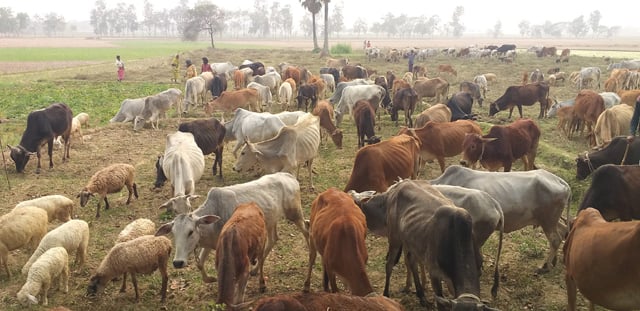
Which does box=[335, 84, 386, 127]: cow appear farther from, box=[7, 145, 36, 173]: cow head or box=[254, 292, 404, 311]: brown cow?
box=[254, 292, 404, 311]: brown cow

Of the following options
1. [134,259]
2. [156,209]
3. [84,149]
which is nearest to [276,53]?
[84,149]

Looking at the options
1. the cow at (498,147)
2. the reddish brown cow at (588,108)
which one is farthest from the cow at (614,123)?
the cow at (498,147)

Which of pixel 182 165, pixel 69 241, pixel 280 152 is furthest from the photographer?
pixel 280 152

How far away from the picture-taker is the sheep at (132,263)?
22.5 ft

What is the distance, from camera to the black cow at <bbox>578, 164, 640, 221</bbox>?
734cm

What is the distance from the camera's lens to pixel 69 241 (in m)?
7.57

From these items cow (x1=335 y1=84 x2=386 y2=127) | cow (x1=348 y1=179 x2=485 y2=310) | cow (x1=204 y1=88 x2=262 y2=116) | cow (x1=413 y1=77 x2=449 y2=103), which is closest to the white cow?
cow (x1=348 y1=179 x2=485 y2=310)

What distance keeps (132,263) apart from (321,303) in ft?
11.8

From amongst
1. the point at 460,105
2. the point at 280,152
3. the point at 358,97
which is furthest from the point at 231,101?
the point at 460,105

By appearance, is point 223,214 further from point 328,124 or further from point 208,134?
point 328,124

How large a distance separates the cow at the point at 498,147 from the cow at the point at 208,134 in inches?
256

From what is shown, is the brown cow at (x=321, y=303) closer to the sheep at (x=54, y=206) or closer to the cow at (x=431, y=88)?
the sheep at (x=54, y=206)

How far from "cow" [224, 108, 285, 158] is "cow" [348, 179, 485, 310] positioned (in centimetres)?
655

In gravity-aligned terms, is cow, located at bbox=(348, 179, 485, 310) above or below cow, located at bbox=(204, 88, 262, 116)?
below
